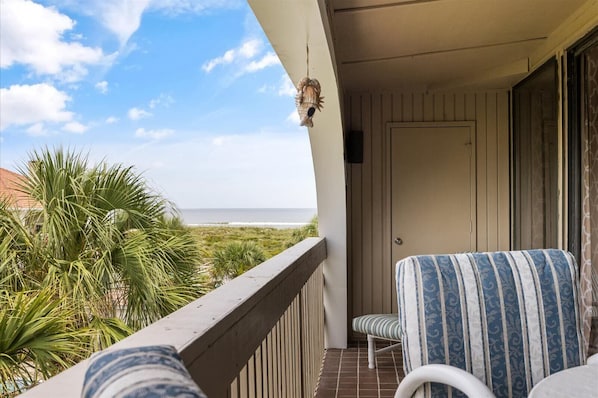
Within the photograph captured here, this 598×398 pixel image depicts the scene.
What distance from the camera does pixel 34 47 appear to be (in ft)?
80.7

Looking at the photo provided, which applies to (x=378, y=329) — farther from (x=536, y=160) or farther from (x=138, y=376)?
(x=138, y=376)

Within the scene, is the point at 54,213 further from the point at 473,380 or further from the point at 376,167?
the point at 473,380

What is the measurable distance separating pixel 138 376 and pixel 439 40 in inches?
122

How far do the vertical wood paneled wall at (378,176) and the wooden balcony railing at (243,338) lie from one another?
79.2 inches

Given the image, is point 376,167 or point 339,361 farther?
point 376,167

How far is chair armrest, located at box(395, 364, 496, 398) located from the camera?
1168 millimetres

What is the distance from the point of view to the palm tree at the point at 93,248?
3.26 metres

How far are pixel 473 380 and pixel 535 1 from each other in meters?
2.17

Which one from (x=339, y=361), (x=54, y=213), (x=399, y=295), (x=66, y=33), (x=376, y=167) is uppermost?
(x=66, y=33)

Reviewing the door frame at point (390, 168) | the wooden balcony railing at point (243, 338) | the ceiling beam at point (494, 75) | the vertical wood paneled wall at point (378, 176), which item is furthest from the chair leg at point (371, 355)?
the ceiling beam at point (494, 75)

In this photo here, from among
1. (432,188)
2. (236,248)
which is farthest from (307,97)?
(236,248)

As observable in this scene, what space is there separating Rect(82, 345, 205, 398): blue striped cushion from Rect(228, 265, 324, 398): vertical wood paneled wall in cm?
65

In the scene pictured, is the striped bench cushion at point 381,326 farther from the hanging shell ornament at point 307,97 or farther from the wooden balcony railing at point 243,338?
the hanging shell ornament at point 307,97

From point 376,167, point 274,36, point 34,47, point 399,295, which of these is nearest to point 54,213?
point 274,36
